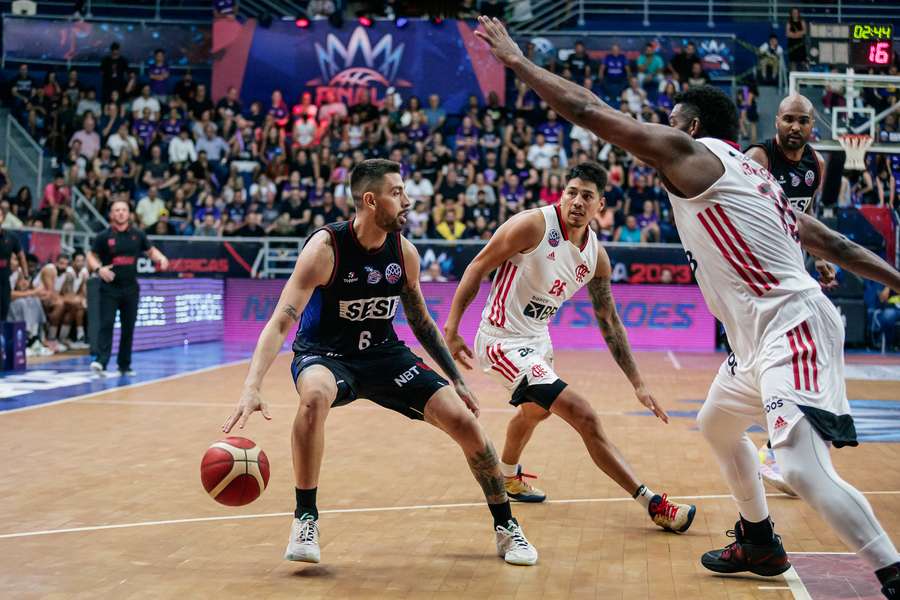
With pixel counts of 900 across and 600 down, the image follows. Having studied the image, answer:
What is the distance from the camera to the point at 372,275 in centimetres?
586

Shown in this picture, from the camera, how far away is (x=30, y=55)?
→ 93.7 feet

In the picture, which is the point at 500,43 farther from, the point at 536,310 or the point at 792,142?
the point at 792,142

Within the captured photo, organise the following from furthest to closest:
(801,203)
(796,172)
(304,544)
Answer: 1. (801,203)
2. (796,172)
3. (304,544)

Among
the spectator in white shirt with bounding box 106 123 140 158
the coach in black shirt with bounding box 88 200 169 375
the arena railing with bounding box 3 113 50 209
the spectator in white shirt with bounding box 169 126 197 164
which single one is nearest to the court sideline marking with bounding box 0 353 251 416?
the coach in black shirt with bounding box 88 200 169 375

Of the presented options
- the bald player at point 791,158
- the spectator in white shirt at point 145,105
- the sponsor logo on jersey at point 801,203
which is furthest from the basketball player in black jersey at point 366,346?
the spectator in white shirt at point 145,105

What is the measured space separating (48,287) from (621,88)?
47.0 ft

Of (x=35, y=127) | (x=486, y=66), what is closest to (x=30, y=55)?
(x=35, y=127)

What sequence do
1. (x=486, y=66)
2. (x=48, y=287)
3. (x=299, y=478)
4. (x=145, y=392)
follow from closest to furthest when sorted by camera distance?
(x=299, y=478) < (x=145, y=392) < (x=48, y=287) < (x=486, y=66)

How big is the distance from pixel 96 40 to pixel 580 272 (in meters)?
24.8

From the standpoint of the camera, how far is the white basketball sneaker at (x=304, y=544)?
5348 mm

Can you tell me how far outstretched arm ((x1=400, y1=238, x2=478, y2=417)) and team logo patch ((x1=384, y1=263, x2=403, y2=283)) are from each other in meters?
0.08

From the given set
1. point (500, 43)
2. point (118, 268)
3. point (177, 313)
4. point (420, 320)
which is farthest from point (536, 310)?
point (177, 313)

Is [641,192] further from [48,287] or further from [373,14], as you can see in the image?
[48,287]

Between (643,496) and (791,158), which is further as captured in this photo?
(791,158)
